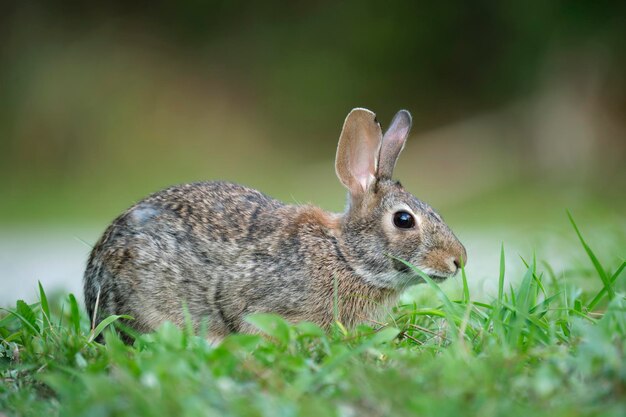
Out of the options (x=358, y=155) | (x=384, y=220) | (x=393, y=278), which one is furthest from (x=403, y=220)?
(x=358, y=155)

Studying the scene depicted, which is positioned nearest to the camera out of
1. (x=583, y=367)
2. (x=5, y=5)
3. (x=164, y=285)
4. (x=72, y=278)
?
(x=583, y=367)

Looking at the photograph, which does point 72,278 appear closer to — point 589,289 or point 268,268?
point 268,268

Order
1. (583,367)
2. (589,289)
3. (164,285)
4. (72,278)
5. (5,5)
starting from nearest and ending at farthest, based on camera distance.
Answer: (583,367), (164,285), (589,289), (72,278), (5,5)

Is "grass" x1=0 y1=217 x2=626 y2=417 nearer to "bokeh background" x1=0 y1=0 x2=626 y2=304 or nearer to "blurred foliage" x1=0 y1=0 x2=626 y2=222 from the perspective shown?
"bokeh background" x1=0 y1=0 x2=626 y2=304

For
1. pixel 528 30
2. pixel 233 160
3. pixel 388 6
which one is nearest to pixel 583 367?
pixel 233 160

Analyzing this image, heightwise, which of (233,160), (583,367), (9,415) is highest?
(233,160)
